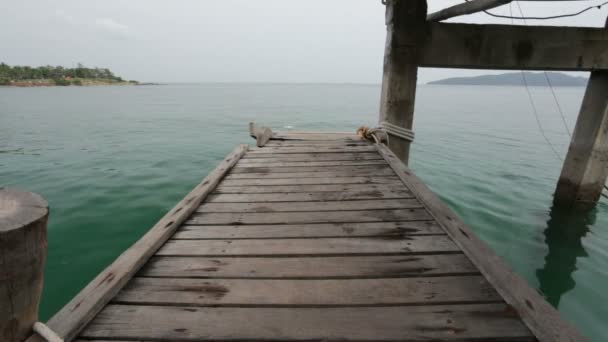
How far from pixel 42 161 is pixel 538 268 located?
46.2 feet

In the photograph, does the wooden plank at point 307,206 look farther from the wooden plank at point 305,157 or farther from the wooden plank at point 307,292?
the wooden plank at point 305,157

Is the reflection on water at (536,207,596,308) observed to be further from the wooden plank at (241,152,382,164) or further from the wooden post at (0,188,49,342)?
the wooden post at (0,188,49,342)

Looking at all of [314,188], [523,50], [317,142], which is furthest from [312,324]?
[523,50]

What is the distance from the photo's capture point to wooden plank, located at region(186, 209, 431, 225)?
2.64 metres

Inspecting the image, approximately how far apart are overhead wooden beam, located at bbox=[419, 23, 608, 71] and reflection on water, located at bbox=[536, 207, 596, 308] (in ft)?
10.2

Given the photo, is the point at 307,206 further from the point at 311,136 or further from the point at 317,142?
the point at 311,136

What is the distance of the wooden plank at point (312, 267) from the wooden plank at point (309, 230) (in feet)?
1.09

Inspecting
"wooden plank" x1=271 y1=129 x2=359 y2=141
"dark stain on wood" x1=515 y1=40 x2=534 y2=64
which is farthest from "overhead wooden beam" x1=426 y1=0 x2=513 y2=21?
"wooden plank" x1=271 y1=129 x2=359 y2=141

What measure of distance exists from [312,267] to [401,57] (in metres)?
3.77

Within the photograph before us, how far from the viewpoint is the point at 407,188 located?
11.0ft

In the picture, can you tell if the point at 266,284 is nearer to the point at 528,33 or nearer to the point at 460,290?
the point at 460,290

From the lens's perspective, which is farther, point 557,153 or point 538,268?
point 557,153

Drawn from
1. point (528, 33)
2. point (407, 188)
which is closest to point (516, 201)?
point (528, 33)

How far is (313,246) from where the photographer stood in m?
2.21
